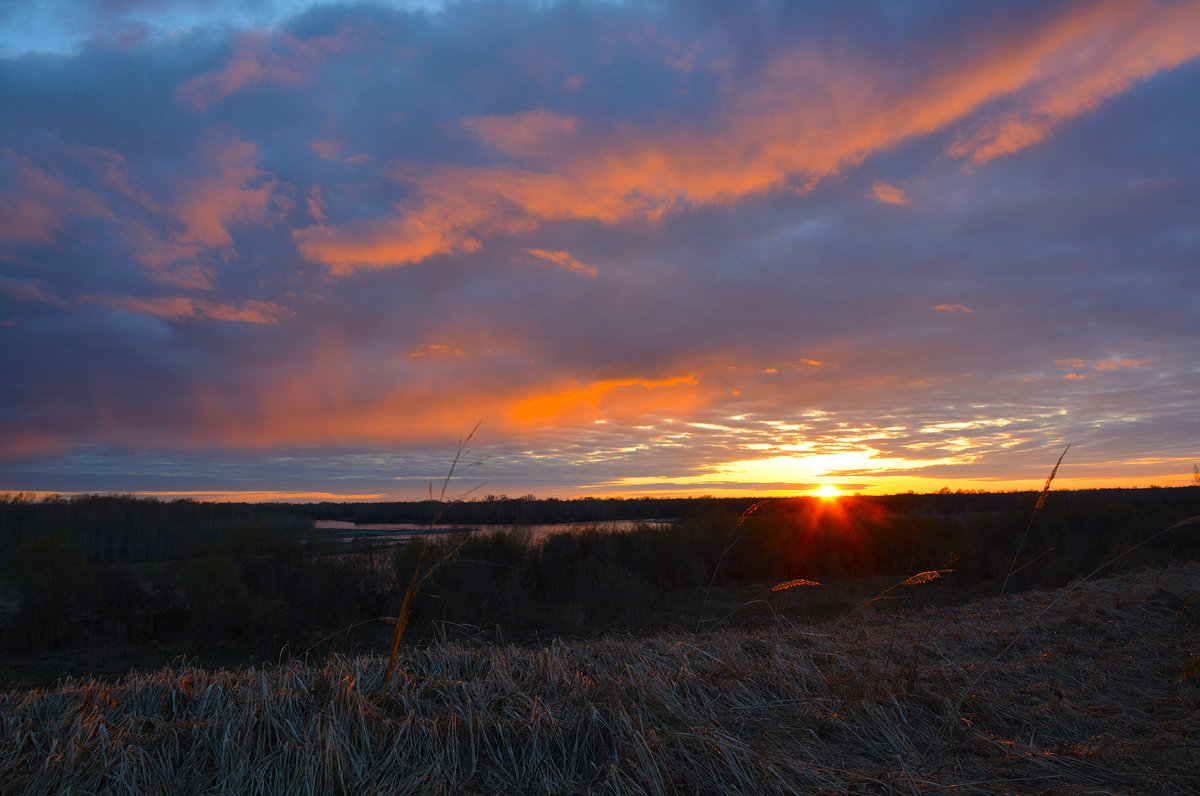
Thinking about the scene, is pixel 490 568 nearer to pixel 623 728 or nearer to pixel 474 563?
pixel 474 563

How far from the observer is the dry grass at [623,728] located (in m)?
2.45

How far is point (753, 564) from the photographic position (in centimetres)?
3978

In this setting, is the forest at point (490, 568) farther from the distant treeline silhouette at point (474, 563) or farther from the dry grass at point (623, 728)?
the dry grass at point (623, 728)

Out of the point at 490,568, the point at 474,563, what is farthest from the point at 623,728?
the point at 490,568

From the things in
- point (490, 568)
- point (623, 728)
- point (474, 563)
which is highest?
point (623, 728)

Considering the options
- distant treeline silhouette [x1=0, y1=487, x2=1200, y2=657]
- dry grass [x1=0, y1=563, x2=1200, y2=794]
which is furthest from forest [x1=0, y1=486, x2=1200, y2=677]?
dry grass [x1=0, y1=563, x2=1200, y2=794]

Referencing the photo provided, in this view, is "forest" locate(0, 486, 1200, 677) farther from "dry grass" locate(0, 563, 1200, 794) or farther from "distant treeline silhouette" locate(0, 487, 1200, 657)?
"dry grass" locate(0, 563, 1200, 794)

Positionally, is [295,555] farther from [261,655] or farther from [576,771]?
[576,771]

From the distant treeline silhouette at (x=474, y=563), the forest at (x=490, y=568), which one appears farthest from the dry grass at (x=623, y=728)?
the forest at (x=490, y=568)

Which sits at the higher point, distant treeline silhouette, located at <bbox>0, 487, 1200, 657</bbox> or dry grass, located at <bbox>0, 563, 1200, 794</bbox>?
dry grass, located at <bbox>0, 563, 1200, 794</bbox>

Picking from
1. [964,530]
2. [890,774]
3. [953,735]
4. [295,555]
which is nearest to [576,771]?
[890,774]

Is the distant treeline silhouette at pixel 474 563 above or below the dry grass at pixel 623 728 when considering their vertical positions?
below

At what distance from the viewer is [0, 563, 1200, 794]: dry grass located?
8.04ft

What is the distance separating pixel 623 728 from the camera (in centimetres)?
283
